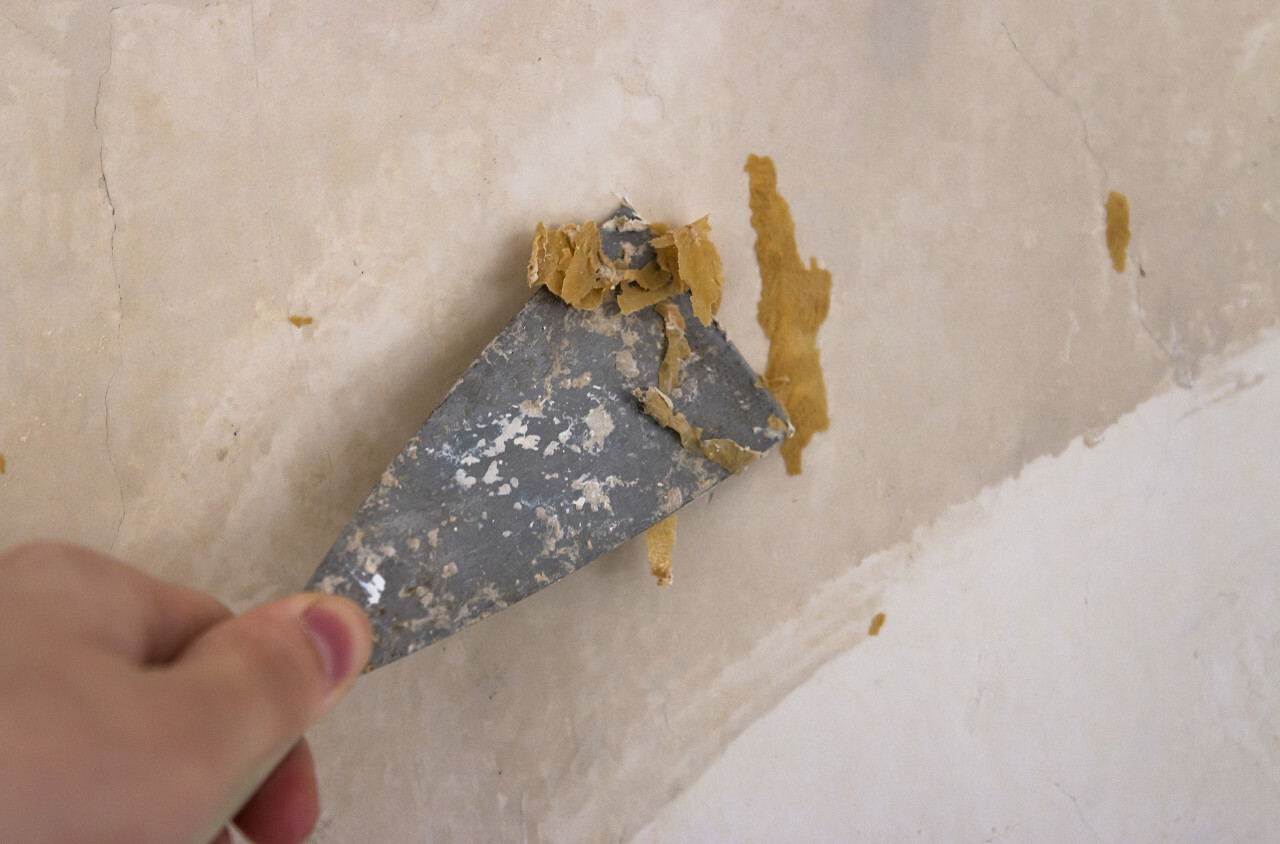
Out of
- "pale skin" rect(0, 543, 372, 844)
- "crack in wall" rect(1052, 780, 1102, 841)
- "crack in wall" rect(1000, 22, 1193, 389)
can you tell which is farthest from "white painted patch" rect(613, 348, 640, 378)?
"crack in wall" rect(1052, 780, 1102, 841)

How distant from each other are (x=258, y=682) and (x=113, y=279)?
0.75 metres

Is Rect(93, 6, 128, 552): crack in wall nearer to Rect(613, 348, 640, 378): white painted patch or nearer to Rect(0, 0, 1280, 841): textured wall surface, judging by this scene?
Rect(0, 0, 1280, 841): textured wall surface

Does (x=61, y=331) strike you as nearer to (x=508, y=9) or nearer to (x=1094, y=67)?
(x=508, y=9)

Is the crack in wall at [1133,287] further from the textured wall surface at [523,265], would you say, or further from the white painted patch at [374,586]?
the white painted patch at [374,586]

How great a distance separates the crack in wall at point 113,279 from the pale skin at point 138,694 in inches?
19.7

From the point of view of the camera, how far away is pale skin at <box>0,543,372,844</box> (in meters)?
0.46

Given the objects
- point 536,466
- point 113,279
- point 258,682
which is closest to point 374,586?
point 536,466

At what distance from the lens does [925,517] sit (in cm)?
126

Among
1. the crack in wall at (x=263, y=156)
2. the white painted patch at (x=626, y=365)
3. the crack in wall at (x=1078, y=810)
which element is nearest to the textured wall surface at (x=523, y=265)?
the crack in wall at (x=263, y=156)

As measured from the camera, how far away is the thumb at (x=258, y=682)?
527mm

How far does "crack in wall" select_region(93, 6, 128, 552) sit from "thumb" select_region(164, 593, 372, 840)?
0.56 m

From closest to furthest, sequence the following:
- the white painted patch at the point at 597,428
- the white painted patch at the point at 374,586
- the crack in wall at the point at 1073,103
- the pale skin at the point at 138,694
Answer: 1. the pale skin at the point at 138,694
2. the white painted patch at the point at 374,586
3. the white painted patch at the point at 597,428
4. the crack in wall at the point at 1073,103

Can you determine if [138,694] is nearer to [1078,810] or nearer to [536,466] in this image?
[536,466]

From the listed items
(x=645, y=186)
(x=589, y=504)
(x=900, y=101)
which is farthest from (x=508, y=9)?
(x=589, y=504)
